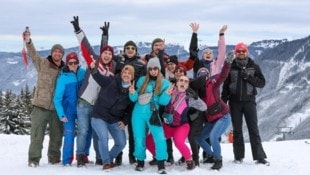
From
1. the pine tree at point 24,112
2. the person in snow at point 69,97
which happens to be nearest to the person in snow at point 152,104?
the person in snow at point 69,97

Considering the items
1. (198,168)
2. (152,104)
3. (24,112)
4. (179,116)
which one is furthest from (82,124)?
(24,112)

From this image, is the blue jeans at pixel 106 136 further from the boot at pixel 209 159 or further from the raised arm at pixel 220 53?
the raised arm at pixel 220 53

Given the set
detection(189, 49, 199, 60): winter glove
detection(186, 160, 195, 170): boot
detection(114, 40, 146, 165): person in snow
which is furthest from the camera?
detection(189, 49, 199, 60): winter glove

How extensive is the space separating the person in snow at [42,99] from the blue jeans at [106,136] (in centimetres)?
108

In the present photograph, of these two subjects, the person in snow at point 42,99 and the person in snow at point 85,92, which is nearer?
the person in snow at point 85,92

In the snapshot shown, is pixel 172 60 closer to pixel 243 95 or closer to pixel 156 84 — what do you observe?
pixel 156 84

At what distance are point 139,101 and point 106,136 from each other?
897 mm

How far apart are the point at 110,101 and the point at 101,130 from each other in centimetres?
55

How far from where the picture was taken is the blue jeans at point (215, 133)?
9344mm

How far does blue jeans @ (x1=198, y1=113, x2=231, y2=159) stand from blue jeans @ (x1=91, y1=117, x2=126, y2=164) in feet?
5.15

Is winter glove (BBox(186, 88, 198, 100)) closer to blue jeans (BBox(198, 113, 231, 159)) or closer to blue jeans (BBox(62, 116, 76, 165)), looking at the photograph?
blue jeans (BBox(198, 113, 231, 159))

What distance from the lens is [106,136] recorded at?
8977 millimetres

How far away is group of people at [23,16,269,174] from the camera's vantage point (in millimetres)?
8883

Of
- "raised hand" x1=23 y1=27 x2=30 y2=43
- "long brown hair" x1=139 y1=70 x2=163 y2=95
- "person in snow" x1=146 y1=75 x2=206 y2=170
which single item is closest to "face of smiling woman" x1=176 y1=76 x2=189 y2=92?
"person in snow" x1=146 y1=75 x2=206 y2=170
